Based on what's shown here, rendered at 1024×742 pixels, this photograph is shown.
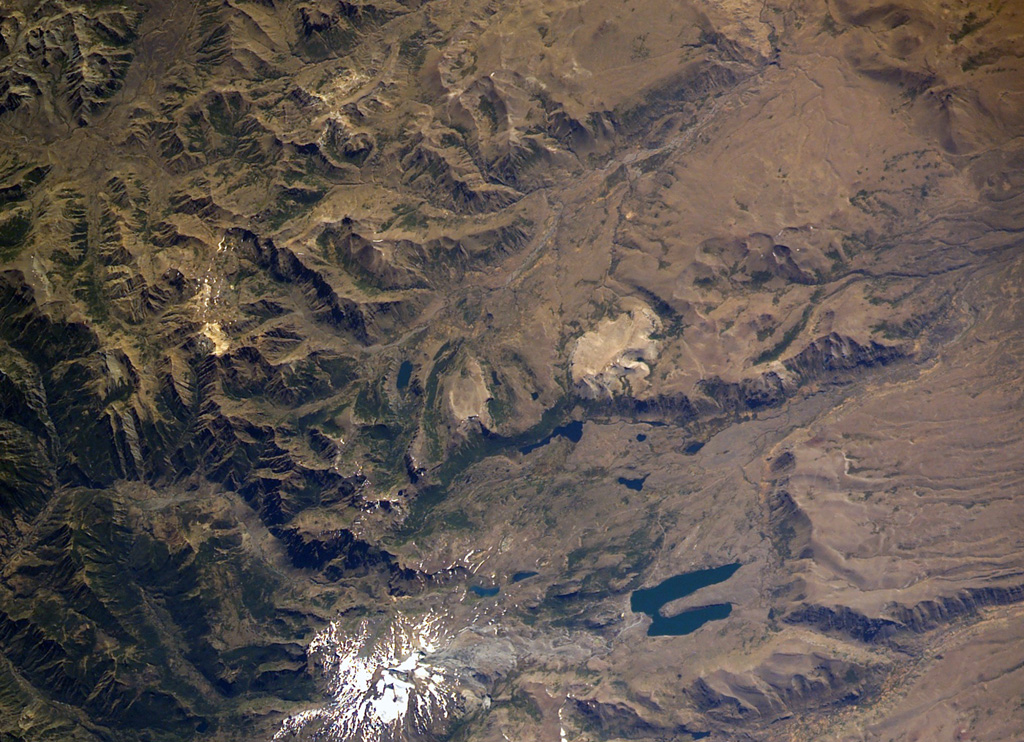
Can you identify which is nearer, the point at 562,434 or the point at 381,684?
the point at 381,684

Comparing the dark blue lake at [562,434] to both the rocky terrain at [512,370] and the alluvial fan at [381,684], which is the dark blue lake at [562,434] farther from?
the alluvial fan at [381,684]

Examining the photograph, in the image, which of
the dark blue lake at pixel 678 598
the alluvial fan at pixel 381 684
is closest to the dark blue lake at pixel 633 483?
the dark blue lake at pixel 678 598

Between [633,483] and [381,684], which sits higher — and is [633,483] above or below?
above

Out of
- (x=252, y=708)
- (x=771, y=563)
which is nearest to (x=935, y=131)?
(x=771, y=563)

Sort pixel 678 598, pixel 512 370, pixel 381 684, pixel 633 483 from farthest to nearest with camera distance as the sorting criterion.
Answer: pixel 512 370 → pixel 633 483 → pixel 678 598 → pixel 381 684

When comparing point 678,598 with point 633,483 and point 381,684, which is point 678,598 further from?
point 381,684

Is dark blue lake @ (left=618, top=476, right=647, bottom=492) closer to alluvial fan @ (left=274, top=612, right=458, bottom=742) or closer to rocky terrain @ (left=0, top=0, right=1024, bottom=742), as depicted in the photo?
rocky terrain @ (left=0, top=0, right=1024, bottom=742)

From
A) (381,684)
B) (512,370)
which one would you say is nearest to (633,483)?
(512,370)

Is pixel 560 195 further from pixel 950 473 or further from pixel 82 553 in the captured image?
pixel 82 553
